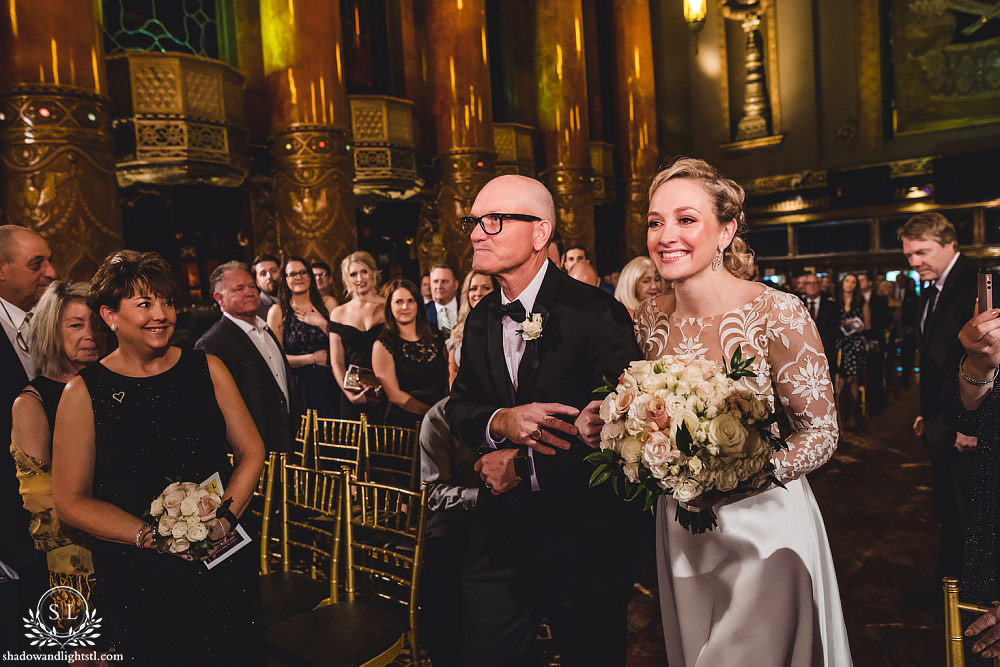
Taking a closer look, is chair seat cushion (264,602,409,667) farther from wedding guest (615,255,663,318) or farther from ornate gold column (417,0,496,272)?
ornate gold column (417,0,496,272)

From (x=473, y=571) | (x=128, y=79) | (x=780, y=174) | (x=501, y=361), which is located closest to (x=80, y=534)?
(x=473, y=571)

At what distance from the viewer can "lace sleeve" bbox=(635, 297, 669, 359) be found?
6.48 ft

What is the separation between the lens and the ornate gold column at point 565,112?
38.4 feet

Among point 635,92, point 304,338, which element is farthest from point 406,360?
point 635,92

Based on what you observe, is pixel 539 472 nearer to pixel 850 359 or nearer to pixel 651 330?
pixel 651 330

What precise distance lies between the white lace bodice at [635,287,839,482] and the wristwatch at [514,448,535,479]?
21.5 inches

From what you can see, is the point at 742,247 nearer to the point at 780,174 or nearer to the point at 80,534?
the point at 80,534

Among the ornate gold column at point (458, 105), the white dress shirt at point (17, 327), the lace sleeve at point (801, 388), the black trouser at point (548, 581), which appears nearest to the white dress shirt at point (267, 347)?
the white dress shirt at point (17, 327)

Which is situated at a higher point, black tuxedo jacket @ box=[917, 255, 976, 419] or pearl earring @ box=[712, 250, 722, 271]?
pearl earring @ box=[712, 250, 722, 271]

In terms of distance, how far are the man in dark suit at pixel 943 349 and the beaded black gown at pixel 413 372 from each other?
2759 mm

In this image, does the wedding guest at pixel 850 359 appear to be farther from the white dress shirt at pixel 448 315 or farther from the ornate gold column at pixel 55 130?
the ornate gold column at pixel 55 130

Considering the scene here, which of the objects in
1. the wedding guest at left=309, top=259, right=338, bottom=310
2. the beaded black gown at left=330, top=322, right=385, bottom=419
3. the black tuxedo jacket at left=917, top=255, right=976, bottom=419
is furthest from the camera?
the wedding guest at left=309, top=259, right=338, bottom=310

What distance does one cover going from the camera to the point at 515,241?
1926 mm

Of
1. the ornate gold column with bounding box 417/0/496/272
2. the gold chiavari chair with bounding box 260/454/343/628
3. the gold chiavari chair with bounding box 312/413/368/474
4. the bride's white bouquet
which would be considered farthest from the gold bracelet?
the ornate gold column with bounding box 417/0/496/272
